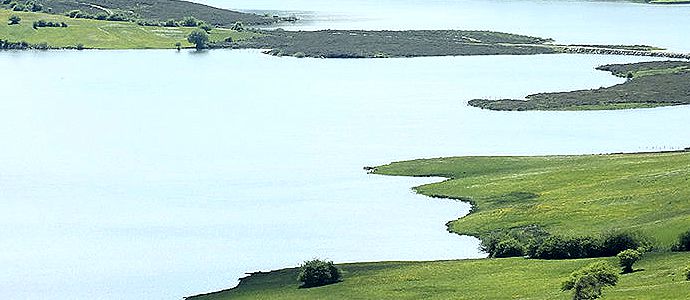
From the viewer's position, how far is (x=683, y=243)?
74.0 metres

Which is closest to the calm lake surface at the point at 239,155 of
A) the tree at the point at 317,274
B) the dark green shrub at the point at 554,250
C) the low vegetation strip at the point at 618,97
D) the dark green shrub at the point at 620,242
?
the low vegetation strip at the point at 618,97

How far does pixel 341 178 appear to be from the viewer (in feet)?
371

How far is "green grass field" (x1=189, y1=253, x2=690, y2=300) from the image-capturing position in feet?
221

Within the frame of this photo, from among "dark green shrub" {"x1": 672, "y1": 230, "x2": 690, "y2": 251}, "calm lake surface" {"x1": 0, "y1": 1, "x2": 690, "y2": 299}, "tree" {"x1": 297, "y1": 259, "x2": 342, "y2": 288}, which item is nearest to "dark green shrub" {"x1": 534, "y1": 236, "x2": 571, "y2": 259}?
"dark green shrub" {"x1": 672, "y1": 230, "x2": 690, "y2": 251}

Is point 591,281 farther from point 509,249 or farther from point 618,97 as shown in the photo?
point 618,97

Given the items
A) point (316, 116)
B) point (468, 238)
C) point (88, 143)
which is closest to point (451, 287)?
point (468, 238)

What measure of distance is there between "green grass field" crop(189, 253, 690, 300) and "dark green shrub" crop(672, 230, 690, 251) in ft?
3.55

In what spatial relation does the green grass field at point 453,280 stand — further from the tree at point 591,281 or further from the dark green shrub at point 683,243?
the dark green shrub at point 683,243

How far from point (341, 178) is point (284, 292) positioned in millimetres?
37885

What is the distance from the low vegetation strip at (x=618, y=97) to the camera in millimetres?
152750

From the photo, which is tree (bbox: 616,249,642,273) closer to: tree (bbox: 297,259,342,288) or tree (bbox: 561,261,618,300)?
tree (bbox: 561,261,618,300)

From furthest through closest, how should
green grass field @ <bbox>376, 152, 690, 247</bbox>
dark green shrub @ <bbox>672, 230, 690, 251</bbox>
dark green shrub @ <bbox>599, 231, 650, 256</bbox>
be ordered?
green grass field @ <bbox>376, 152, 690, 247</bbox>
dark green shrub @ <bbox>599, 231, 650, 256</bbox>
dark green shrub @ <bbox>672, 230, 690, 251</bbox>

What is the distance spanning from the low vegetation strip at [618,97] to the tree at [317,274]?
77998 mm

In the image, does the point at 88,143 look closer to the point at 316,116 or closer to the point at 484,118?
the point at 316,116
